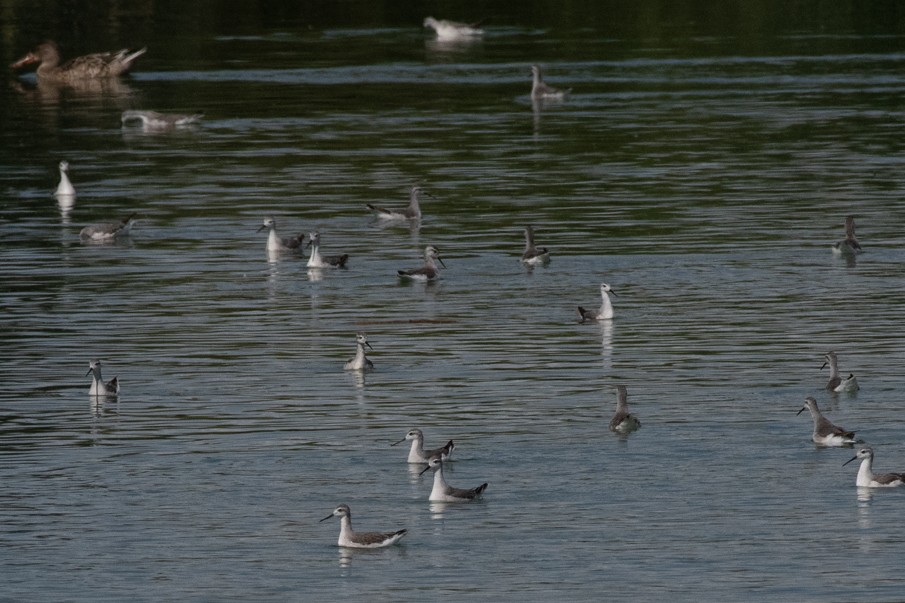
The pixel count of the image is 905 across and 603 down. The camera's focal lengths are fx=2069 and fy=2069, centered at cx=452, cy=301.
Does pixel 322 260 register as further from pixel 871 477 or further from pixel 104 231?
pixel 871 477

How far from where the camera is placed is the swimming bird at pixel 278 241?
1474 inches

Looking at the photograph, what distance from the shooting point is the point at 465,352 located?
29062 millimetres

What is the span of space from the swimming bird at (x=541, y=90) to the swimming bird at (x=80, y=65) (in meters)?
15.7

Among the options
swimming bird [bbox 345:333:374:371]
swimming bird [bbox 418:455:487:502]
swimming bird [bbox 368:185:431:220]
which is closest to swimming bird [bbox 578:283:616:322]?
swimming bird [bbox 345:333:374:371]

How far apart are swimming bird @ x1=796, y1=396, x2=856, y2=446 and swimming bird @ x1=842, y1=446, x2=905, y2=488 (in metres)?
1.44

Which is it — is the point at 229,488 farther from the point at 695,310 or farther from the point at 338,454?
the point at 695,310

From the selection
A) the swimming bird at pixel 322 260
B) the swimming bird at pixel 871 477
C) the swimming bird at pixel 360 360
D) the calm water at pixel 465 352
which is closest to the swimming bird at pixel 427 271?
the calm water at pixel 465 352

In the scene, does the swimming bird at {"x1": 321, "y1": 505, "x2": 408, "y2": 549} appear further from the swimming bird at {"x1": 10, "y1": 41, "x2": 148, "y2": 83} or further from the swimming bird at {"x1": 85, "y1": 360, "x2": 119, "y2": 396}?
the swimming bird at {"x1": 10, "y1": 41, "x2": 148, "y2": 83}

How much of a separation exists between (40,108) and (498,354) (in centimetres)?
3908

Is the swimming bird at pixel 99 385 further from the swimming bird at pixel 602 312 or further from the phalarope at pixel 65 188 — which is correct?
the phalarope at pixel 65 188

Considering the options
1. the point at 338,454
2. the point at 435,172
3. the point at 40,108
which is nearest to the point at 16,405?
the point at 338,454

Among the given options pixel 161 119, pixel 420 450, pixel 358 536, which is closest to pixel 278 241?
pixel 420 450

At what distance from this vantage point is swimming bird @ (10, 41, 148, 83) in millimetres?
69750

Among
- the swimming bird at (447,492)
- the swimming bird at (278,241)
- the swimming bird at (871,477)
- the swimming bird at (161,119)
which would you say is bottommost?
the swimming bird at (161,119)
